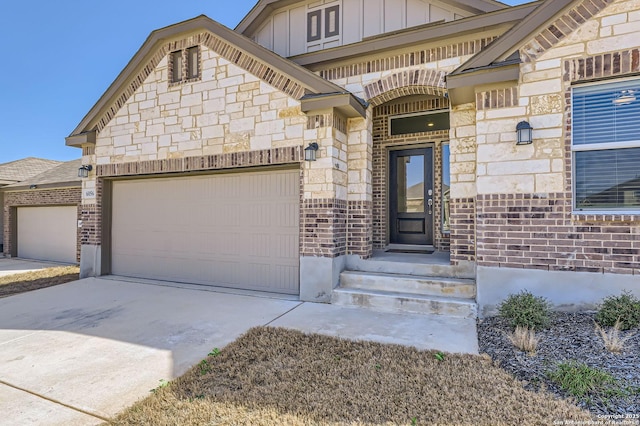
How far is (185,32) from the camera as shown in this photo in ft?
22.6

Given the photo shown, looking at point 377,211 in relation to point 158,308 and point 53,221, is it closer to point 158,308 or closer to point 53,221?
point 158,308

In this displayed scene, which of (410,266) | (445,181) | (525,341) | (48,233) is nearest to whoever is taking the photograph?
(525,341)

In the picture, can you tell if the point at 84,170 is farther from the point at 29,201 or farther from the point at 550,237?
the point at 550,237

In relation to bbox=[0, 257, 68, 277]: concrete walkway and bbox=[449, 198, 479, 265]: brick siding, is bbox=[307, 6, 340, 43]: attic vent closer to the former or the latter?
bbox=[449, 198, 479, 265]: brick siding

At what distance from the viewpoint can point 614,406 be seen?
241 centimetres

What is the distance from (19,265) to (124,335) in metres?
9.82

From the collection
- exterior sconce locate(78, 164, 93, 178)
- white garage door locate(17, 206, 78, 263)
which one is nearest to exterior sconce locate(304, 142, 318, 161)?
exterior sconce locate(78, 164, 93, 178)

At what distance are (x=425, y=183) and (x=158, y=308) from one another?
590 cm

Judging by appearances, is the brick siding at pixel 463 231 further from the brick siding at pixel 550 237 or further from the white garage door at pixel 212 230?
the white garage door at pixel 212 230

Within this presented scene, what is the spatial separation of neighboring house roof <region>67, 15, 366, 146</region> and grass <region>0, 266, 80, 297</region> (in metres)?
3.40

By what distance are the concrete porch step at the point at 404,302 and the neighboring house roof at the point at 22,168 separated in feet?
51.9

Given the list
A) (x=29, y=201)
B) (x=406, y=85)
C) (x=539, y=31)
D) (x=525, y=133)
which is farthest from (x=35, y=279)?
(x=539, y=31)

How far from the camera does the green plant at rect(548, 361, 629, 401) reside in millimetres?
2555

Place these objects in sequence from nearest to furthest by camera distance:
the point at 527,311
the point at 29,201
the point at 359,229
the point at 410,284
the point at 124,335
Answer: the point at 527,311 < the point at 124,335 < the point at 410,284 < the point at 359,229 < the point at 29,201
